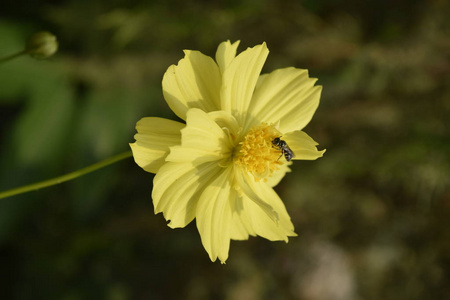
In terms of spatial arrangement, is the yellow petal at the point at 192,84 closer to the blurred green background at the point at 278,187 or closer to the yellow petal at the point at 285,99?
the yellow petal at the point at 285,99

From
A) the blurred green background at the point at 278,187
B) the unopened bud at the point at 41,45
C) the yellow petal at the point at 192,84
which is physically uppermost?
the unopened bud at the point at 41,45

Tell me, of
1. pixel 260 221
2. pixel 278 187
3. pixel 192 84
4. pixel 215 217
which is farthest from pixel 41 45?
pixel 278 187

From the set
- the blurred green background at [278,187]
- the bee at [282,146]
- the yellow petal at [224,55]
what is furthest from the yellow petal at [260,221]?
the blurred green background at [278,187]

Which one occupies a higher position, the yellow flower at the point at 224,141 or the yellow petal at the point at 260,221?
the yellow flower at the point at 224,141

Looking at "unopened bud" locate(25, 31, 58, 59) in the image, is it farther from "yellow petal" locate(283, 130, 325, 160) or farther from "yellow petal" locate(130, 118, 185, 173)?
"yellow petal" locate(283, 130, 325, 160)

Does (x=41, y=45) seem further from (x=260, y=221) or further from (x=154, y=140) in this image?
(x=260, y=221)

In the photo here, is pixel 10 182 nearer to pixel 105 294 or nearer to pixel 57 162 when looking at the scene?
pixel 57 162
